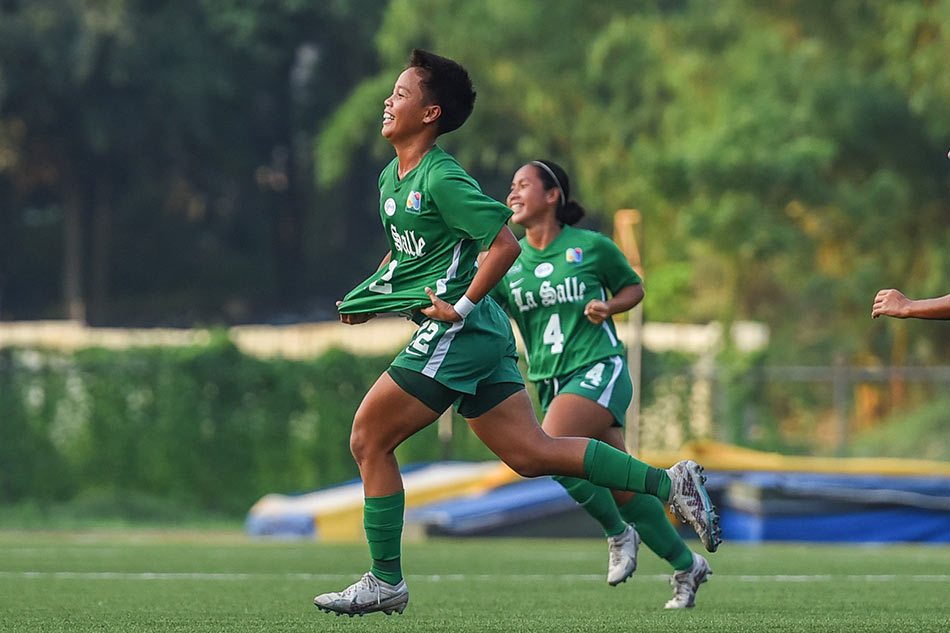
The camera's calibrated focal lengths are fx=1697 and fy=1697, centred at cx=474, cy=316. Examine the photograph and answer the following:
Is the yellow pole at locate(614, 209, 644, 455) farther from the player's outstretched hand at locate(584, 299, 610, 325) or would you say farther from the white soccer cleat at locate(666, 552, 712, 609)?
the white soccer cleat at locate(666, 552, 712, 609)

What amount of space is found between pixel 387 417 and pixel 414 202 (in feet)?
2.60

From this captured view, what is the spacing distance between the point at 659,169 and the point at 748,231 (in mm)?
1603

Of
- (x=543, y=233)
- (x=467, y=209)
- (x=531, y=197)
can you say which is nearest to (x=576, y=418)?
(x=543, y=233)

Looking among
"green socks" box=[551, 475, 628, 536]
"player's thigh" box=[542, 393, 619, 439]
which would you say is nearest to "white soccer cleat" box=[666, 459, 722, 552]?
"green socks" box=[551, 475, 628, 536]

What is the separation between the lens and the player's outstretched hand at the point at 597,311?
8.15 meters

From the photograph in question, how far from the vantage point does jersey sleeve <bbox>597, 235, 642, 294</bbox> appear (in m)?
8.47

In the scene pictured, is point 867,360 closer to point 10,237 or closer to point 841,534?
point 841,534

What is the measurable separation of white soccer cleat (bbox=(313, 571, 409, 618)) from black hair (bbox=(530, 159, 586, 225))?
283 centimetres

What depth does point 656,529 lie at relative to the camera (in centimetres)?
779

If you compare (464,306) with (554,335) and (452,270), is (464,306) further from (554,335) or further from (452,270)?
(554,335)

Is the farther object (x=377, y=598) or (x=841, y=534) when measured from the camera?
(x=841, y=534)

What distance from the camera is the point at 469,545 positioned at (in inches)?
558

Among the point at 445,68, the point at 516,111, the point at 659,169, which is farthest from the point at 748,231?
the point at 445,68

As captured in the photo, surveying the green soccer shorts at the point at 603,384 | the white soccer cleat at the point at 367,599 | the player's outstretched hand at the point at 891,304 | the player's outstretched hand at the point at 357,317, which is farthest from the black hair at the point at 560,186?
the white soccer cleat at the point at 367,599
